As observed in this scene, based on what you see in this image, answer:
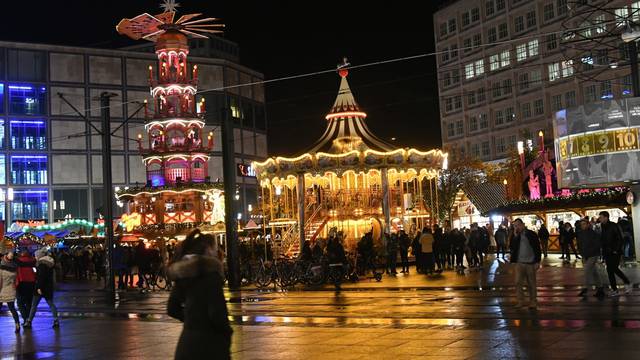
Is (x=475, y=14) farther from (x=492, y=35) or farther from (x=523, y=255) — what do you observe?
(x=523, y=255)

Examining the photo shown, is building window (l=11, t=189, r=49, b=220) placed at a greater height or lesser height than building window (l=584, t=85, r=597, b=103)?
lesser

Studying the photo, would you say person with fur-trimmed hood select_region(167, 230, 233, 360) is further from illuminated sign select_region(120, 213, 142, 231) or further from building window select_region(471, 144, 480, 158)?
building window select_region(471, 144, 480, 158)

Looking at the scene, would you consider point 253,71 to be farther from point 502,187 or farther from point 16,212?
point 502,187

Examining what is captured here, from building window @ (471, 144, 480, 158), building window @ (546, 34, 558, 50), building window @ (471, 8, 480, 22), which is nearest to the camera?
building window @ (546, 34, 558, 50)

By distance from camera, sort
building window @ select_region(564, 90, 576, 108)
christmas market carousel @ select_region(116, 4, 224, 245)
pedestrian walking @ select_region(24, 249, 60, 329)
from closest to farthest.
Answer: pedestrian walking @ select_region(24, 249, 60, 329) → christmas market carousel @ select_region(116, 4, 224, 245) → building window @ select_region(564, 90, 576, 108)

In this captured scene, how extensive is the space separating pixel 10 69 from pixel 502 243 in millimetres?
57237

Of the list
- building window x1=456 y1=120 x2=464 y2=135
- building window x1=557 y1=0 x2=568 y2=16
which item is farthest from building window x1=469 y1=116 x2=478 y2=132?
building window x1=557 y1=0 x2=568 y2=16

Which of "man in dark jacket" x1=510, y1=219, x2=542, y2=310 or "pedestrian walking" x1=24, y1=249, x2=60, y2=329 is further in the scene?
"pedestrian walking" x1=24, y1=249, x2=60, y2=329

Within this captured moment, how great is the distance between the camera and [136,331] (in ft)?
49.6

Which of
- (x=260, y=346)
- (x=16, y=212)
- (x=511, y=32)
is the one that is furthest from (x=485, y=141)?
(x=260, y=346)

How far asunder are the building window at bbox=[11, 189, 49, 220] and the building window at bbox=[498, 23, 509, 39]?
46.3 m

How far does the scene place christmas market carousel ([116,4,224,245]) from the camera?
52.2 meters

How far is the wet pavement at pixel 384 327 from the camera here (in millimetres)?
10953

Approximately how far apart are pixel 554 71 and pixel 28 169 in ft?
163
